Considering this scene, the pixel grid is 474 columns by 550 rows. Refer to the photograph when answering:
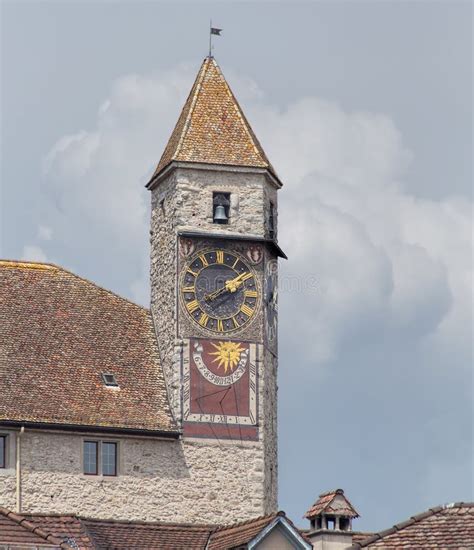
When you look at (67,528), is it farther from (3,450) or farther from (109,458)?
(109,458)

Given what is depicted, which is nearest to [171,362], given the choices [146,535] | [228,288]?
[228,288]

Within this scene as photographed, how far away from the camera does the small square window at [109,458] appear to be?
6412cm

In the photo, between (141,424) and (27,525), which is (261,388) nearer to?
(141,424)

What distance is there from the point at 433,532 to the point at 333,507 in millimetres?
3808

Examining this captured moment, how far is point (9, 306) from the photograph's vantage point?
6675 centimetres

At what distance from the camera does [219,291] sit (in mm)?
66812

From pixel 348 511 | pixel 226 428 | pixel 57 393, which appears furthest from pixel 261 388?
pixel 348 511

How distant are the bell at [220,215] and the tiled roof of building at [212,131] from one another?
134 centimetres

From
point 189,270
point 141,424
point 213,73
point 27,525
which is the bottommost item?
point 27,525

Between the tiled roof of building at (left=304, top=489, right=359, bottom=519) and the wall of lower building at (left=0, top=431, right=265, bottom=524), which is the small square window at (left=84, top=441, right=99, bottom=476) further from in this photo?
the tiled roof of building at (left=304, top=489, right=359, bottom=519)

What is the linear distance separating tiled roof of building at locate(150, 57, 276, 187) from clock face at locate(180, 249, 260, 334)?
116 inches

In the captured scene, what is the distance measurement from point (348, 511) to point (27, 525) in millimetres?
7835

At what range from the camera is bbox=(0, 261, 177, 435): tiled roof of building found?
6400cm

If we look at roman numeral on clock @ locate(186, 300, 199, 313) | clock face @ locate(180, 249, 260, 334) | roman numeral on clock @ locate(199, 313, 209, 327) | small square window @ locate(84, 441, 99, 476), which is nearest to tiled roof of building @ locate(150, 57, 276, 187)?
clock face @ locate(180, 249, 260, 334)
